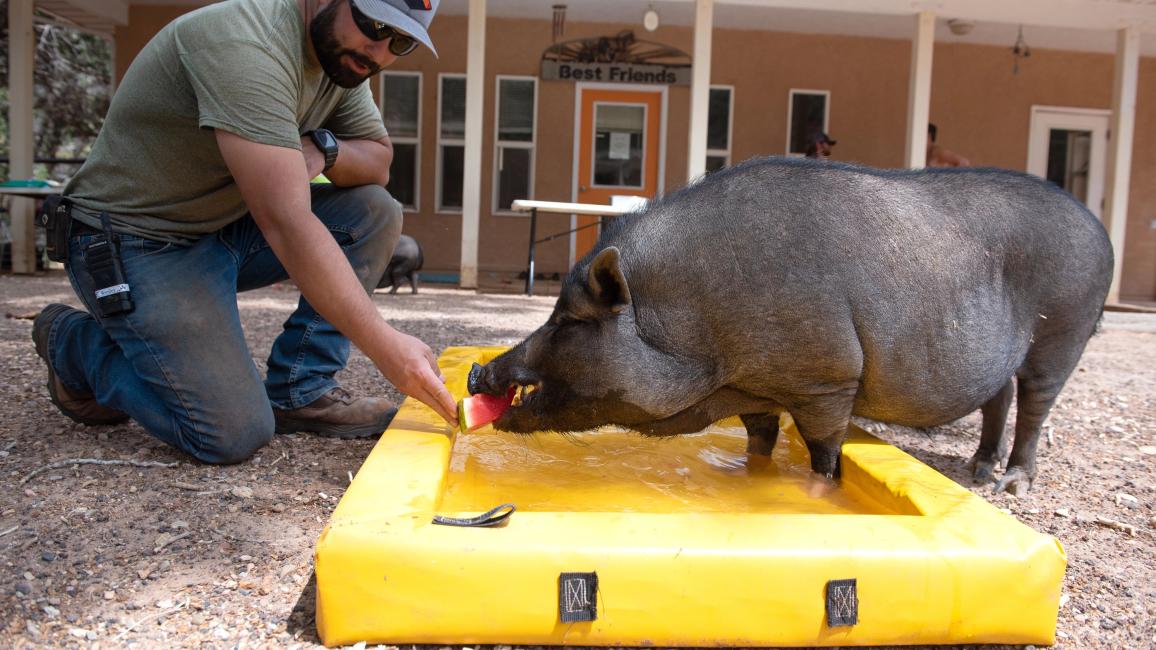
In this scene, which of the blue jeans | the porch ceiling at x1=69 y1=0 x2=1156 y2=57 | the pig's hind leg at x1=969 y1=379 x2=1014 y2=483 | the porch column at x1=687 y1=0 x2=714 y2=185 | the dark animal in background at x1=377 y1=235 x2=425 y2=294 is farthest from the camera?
the porch ceiling at x1=69 y1=0 x2=1156 y2=57

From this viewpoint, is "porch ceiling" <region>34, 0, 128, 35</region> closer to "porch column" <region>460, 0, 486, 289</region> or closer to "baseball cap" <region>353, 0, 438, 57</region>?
"porch column" <region>460, 0, 486, 289</region>

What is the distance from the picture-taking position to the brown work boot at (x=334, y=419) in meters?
3.59

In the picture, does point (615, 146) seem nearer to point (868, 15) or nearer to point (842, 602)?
point (868, 15)

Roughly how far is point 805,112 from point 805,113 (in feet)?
0.05

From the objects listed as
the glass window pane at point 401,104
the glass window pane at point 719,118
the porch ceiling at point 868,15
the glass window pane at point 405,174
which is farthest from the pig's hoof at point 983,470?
the glass window pane at point 401,104

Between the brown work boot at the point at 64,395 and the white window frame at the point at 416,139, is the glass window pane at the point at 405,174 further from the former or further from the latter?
the brown work boot at the point at 64,395

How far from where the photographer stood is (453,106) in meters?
13.2

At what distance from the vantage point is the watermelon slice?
2758 mm

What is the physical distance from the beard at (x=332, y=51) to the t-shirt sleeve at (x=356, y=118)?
381 mm

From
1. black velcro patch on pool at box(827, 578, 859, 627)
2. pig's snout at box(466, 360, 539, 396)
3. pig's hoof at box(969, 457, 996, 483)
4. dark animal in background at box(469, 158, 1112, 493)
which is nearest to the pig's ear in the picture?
dark animal in background at box(469, 158, 1112, 493)

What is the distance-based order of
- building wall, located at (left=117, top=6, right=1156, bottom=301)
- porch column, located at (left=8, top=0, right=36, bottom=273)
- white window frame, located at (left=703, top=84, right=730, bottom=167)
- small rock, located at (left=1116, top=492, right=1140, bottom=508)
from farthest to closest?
white window frame, located at (left=703, top=84, right=730, bottom=167) → building wall, located at (left=117, top=6, right=1156, bottom=301) → porch column, located at (left=8, top=0, right=36, bottom=273) → small rock, located at (left=1116, top=492, right=1140, bottom=508)

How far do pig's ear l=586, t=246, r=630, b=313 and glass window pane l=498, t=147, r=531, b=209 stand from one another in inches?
424

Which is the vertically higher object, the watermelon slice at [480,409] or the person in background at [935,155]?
the person in background at [935,155]

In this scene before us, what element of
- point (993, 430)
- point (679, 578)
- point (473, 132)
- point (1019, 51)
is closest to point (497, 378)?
point (679, 578)
